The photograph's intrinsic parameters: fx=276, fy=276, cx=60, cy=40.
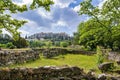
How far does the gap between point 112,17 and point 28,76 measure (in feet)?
77.3

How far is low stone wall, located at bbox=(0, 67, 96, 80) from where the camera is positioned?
15703 millimetres

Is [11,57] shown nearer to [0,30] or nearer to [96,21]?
[0,30]

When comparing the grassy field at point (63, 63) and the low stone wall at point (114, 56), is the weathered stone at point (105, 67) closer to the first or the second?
the grassy field at point (63, 63)

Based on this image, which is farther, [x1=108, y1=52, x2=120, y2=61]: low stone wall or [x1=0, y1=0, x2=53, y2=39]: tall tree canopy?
[x1=108, y1=52, x2=120, y2=61]: low stone wall

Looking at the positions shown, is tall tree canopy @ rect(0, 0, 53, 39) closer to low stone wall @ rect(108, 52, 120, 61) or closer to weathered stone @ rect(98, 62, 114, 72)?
weathered stone @ rect(98, 62, 114, 72)

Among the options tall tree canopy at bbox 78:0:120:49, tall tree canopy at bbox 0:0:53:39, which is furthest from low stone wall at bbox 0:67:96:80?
tall tree canopy at bbox 78:0:120:49

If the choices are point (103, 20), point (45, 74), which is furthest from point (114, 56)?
point (45, 74)

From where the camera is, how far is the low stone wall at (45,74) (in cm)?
1570

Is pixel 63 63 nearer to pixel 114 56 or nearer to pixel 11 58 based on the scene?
pixel 11 58

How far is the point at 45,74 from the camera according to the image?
56.1 ft

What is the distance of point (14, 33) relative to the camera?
22656mm

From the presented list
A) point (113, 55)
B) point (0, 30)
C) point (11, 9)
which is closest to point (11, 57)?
point (0, 30)

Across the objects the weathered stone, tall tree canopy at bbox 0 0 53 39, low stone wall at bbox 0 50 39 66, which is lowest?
the weathered stone

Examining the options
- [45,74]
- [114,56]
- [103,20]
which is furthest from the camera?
[114,56]
